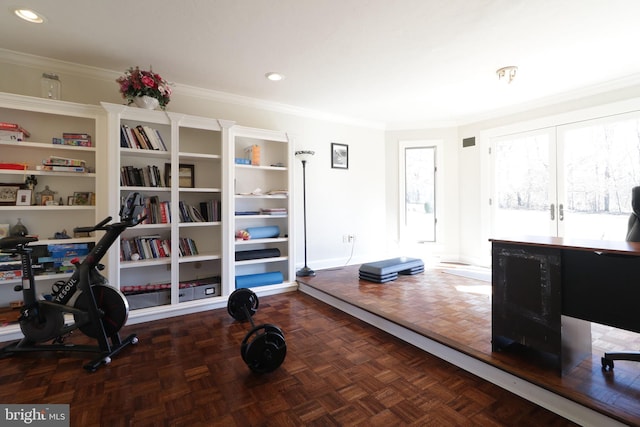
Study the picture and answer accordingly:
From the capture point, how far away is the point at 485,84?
3520 millimetres

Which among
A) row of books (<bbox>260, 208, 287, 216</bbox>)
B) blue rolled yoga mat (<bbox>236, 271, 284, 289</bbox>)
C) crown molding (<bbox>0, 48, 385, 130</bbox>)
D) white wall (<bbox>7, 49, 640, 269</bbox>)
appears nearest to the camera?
crown molding (<bbox>0, 48, 385, 130</bbox>)

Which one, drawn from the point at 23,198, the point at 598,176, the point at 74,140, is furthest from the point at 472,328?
the point at 23,198

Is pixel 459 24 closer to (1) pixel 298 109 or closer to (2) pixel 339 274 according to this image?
(1) pixel 298 109

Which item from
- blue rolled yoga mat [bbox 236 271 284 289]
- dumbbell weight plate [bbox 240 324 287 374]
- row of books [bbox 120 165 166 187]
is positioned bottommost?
dumbbell weight plate [bbox 240 324 287 374]

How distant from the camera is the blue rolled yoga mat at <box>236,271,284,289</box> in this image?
3.55m

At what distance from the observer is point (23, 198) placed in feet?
8.72

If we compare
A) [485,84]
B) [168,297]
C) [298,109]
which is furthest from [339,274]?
[485,84]

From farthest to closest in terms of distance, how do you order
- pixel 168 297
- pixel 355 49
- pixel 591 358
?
pixel 168 297 → pixel 355 49 → pixel 591 358

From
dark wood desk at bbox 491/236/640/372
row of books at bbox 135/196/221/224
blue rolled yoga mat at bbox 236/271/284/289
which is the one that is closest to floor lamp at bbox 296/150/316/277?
blue rolled yoga mat at bbox 236/271/284/289

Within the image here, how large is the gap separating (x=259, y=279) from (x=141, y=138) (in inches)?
78.9

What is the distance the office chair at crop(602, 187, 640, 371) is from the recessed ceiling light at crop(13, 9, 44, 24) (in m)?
4.39

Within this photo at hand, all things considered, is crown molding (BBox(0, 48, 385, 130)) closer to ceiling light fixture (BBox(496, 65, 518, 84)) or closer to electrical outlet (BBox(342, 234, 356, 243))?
electrical outlet (BBox(342, 234, 356, 243))

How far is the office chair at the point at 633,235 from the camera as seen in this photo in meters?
1.73

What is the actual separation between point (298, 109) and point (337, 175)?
116 centimetres
